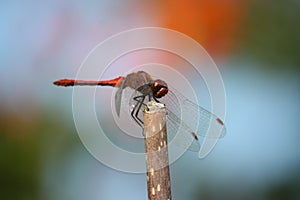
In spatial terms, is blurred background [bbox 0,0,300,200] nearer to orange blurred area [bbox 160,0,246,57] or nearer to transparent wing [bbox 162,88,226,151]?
orange blurred area [bbox 160,0,246,57]

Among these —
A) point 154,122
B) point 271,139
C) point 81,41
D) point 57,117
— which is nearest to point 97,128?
point 57,117

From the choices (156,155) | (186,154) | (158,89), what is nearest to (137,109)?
(158,89)

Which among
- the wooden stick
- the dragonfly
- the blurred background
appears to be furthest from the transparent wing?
the blurred background

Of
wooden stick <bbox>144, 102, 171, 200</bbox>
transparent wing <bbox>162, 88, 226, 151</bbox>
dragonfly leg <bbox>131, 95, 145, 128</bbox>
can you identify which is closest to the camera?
wooden stick <bbox>144, 102, 171, 200</bbox>

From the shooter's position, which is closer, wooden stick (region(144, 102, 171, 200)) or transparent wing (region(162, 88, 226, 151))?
wooden stick (region(144, 102, 171, 200))

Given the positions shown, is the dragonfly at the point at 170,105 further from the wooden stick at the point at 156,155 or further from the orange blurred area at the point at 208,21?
the orange blurred area at the point at 208,21

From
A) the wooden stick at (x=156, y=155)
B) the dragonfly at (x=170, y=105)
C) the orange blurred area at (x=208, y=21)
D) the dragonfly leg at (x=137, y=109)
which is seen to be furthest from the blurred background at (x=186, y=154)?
the wooden stick at (x=156, y=155)
